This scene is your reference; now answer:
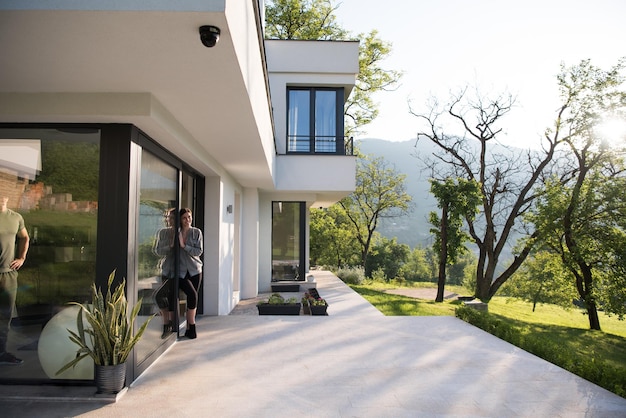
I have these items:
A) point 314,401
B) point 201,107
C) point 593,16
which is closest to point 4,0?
point 201,107

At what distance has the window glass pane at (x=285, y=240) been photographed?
13.2 meters

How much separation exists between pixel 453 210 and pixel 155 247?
1137 cm

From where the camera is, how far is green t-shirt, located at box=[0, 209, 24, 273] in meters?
A: 4.16

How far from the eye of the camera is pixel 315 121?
11891mm

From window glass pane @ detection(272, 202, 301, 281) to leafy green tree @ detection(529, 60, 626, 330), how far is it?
8.14 m

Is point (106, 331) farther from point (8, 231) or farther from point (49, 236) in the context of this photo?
point (8, 231)

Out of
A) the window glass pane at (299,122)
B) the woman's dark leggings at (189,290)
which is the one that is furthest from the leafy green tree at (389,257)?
the woman's dark leggings at (189,290)

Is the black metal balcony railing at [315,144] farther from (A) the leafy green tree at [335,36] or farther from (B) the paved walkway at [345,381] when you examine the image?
(A) the leafy green tree at [335,36]

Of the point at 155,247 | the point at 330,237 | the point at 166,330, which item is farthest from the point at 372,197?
the point at 155,247

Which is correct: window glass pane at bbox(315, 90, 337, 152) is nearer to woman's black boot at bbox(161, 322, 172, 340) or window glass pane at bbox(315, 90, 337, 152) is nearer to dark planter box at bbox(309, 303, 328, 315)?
dark planter box at bbox(309, 303, 328, 315)

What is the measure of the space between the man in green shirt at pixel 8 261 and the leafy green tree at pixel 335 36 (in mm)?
19004

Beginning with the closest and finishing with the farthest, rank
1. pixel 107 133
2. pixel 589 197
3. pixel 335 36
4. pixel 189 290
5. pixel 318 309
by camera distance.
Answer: pixel 107 133
pixel 189 290
pixel 318 309
pixel 589 197
pixel 335 36

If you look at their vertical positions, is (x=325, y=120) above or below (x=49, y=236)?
above

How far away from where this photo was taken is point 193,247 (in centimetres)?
616
